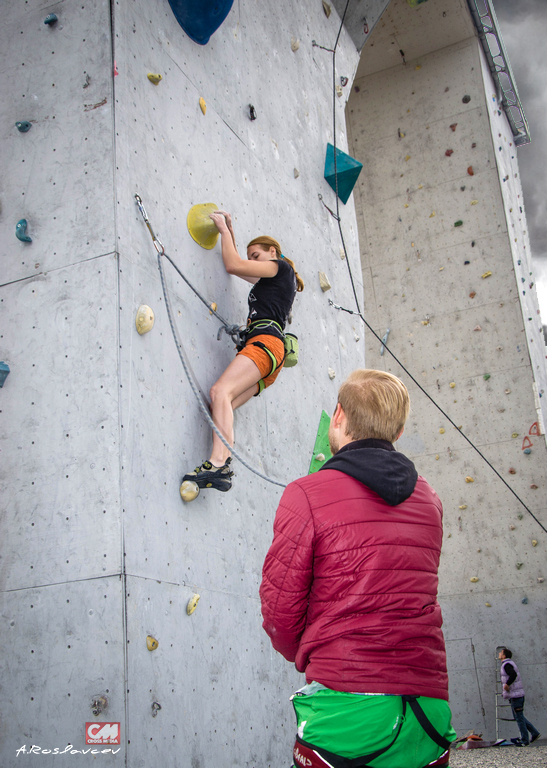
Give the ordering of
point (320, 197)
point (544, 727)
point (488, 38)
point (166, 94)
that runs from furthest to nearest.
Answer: point (488, 38), point (544, 727), point (320, 197), point (166, 94)

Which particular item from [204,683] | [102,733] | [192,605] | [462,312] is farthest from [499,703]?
[102,733]

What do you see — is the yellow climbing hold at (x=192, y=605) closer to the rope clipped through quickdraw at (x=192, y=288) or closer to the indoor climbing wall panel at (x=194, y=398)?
the indoor climbing wall panel at (x=194, y=398)

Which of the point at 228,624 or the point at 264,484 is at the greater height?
the point at 264,484

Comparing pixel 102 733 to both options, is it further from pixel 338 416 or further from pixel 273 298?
pixel 273 298

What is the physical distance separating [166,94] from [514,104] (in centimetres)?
738

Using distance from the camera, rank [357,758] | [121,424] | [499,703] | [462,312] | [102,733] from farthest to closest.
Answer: [462,312] → [499,703] → [121,424] → [102,733] → [357,758]

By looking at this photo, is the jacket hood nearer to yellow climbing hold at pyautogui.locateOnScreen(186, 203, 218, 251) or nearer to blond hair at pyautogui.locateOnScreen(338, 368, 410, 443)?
blond hair at pyautogui.locateOnScreen(338, 368, 410, 443)

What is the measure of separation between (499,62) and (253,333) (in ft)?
24.1

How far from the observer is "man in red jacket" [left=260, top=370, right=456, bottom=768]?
1079mm

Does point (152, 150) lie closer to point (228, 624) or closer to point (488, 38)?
point (228, 624)

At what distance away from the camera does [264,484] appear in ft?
9.48

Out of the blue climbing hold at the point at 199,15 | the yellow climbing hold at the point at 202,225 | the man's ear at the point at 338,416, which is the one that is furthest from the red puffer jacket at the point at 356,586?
the blue climbing hold at the point at 199,15

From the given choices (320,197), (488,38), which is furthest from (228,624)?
(488,38)

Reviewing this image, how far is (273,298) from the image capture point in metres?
2.76
